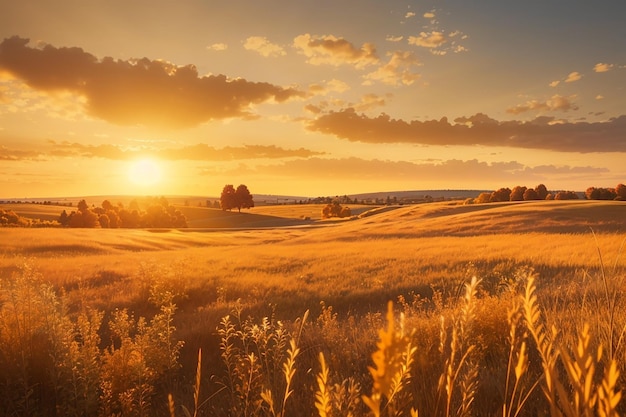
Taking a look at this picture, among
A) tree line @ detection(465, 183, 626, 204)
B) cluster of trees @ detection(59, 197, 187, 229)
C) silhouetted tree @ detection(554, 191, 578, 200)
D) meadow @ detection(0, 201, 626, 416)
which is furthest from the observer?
cluster of trees @ detection(59, 197, 187, 229)

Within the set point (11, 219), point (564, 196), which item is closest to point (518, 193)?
point (564, 196)

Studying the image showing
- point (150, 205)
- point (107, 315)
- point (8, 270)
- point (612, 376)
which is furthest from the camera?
point (150, 205)

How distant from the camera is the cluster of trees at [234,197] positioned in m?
108

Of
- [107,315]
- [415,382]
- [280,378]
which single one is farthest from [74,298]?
[415,382]

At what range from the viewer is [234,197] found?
355 ft

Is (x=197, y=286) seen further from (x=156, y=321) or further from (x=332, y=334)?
(x=332, y=334)

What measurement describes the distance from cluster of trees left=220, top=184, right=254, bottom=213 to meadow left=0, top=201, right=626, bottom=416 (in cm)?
7722

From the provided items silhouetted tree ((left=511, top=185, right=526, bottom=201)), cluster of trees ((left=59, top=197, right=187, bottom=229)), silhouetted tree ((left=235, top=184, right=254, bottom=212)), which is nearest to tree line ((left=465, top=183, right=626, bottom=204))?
silhouetted tree ((left=511, top=185, right=526, bottom=201))

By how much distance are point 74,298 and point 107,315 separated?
2.32 m

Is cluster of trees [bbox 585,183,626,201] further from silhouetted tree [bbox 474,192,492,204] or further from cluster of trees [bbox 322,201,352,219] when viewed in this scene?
cluster of trees [bbox 322,201,352,219]

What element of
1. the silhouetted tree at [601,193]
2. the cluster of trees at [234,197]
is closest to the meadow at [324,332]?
the silhouetted tree at [601,193]

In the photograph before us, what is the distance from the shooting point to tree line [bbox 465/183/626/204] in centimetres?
6275

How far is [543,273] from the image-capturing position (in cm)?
1386

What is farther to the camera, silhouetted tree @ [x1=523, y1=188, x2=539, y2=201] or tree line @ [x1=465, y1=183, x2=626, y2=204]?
silhouetted tree @ [x1=523, y1=188, x2=539, y2=201]
